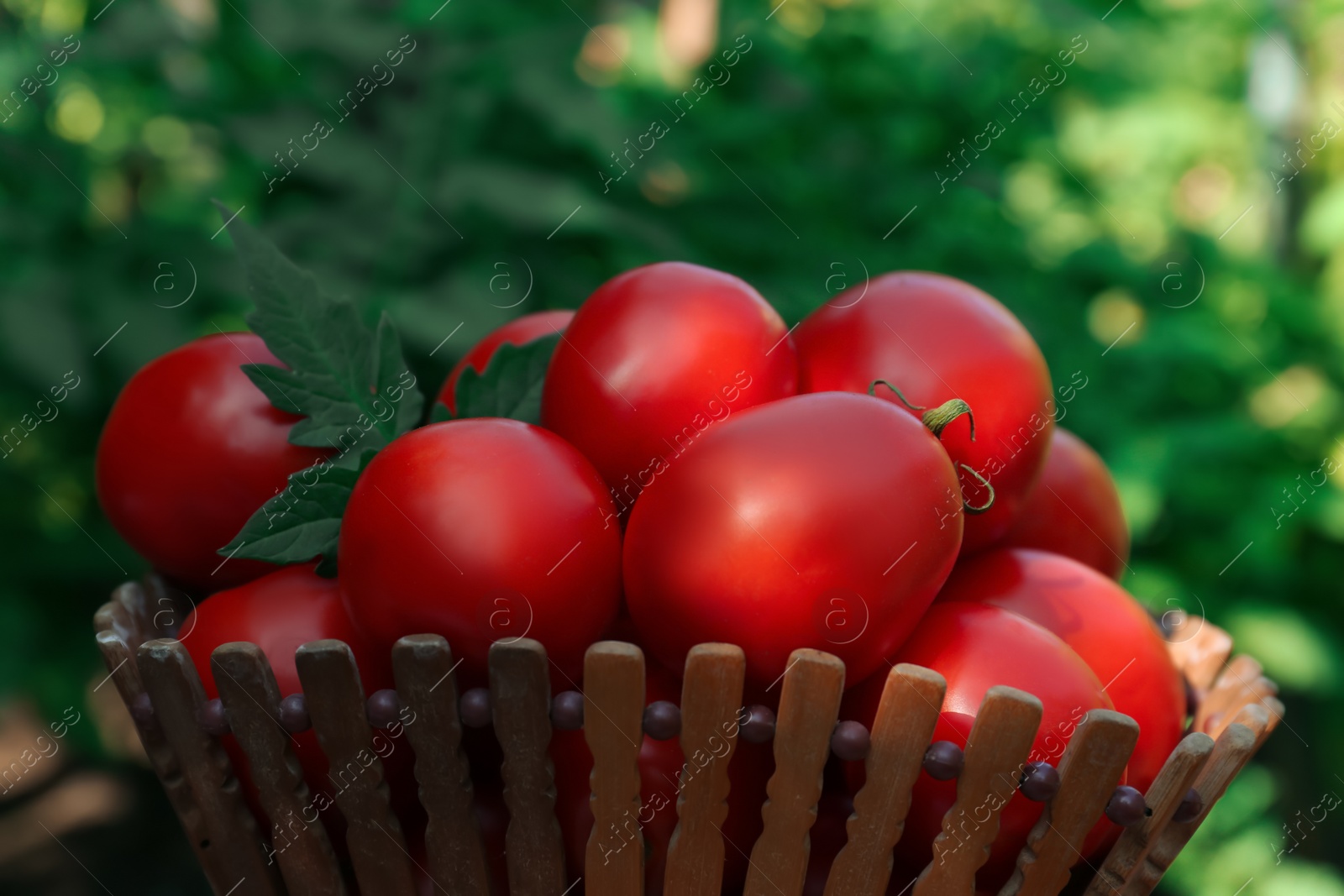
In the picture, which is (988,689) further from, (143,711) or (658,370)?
(143,711)

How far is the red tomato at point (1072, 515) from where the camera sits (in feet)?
2.61

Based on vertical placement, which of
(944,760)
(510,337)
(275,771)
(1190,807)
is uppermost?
(510,337)

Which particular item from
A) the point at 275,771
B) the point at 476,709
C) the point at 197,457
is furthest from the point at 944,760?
the point at 197,457

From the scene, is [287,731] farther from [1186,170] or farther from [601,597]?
[1186,170]

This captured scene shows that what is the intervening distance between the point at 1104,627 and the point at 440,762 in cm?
43

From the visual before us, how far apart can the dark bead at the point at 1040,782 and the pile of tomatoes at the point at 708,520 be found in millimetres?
35

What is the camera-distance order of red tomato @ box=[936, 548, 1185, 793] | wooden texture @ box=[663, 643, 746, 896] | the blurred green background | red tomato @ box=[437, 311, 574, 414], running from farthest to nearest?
the blurred green background < red tomato @ box=[437, 311, 574, 414] < red tomato @ box=[936, 548, 1185, 793] < wooden texture @ box=[663, 643, 746, 896]

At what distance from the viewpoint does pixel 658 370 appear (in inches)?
25.9

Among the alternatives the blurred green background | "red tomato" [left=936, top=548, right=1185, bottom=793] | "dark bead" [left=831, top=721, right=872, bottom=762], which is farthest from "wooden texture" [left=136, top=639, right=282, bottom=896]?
the blurred green background

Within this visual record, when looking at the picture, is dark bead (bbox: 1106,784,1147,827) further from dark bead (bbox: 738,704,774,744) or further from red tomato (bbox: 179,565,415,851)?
red tomato (bbox: 179,565,415,851)

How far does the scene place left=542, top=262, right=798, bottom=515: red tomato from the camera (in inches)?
26.0

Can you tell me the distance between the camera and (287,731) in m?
0.56

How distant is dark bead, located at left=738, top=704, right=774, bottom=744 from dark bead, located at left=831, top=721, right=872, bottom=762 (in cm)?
3

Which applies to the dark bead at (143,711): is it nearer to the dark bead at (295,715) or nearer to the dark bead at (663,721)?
the dark bead at (295,715)
